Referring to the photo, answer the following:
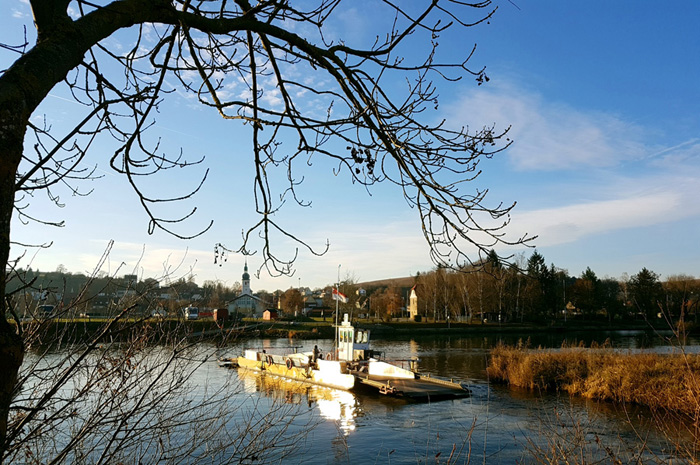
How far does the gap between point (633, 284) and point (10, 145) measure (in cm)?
9892

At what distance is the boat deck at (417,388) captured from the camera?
22.2 metres

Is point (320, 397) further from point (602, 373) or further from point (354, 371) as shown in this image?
point (602, 373)

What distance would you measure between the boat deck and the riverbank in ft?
12.0

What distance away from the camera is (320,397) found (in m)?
23.2

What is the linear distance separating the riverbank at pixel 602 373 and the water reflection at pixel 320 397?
287 inches

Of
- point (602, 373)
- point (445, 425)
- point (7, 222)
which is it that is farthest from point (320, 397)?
point (7, 222)

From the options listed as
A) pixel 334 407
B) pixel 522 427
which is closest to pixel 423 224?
pixel 522 427

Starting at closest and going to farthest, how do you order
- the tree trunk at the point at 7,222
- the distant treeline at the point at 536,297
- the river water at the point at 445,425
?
the tree trunk at the point at 7,222 < the river water at the point at 445,425 < the distant treeline at the point at 536,297

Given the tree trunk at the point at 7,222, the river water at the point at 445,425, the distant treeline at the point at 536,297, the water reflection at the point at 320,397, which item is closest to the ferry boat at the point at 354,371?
the water reflection at the point at 320,397

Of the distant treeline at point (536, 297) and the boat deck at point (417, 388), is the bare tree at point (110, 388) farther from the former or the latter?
the distant treeline at point (536, 297)

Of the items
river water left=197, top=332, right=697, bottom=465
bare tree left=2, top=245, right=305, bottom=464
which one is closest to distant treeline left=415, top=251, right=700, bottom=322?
river water left=197, top=332, right=697, bottom=465

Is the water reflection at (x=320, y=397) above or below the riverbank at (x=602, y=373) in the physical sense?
below

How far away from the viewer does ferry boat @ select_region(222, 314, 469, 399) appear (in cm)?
2295

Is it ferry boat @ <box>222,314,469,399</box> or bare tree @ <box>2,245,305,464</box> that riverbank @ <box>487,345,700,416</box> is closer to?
ferry boat @ <box>222,314,469,399</box>
